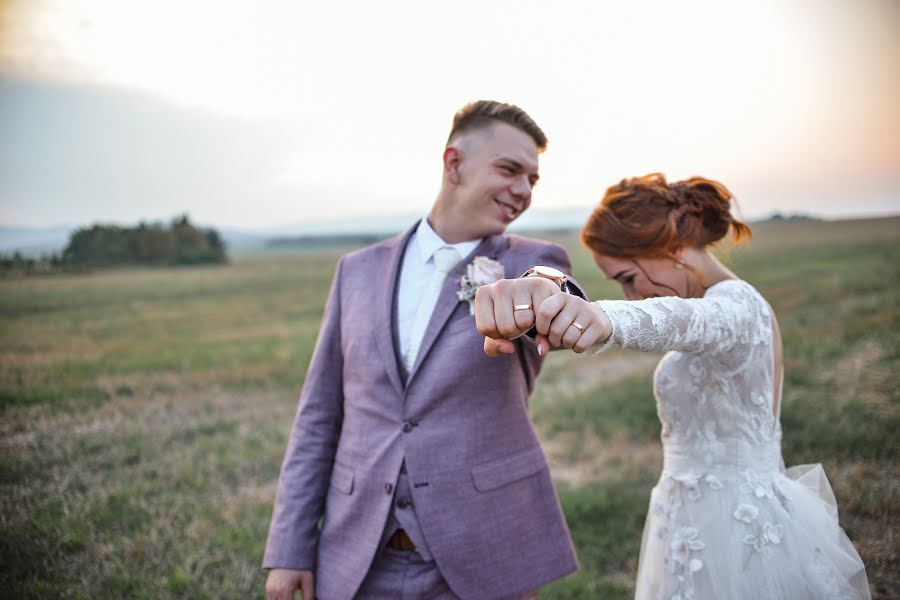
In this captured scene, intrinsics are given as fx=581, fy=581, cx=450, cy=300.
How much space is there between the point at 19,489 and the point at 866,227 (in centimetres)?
1137

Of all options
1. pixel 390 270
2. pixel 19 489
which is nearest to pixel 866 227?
pixel 390 270

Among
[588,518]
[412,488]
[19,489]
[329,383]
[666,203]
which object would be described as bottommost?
[588,518]

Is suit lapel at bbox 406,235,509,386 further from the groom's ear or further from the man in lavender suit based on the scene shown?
the groom's ear

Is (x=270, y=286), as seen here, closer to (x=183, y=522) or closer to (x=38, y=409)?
(x=38, y=409)

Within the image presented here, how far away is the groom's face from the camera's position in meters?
2.57

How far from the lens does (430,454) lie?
2.21 m

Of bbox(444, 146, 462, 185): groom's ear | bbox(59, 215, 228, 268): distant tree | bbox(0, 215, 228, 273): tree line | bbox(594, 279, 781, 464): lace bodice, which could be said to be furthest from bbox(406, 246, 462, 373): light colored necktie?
bbox(59, 215, 228, 268): distant tree

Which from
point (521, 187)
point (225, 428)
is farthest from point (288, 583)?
point (225, 428)

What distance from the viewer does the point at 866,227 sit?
9250 millimetres

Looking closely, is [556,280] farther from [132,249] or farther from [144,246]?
[144,246]

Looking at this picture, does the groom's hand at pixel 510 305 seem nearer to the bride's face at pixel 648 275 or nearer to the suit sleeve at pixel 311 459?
the bride's face at pixel 648 275

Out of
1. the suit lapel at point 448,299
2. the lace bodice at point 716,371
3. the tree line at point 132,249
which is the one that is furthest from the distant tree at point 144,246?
the lace bodice at point 716,371

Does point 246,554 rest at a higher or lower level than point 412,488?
lower

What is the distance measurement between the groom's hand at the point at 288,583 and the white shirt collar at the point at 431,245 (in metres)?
1.44
